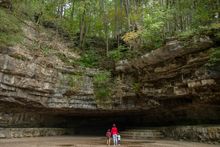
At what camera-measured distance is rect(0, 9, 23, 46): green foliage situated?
1394 centimetres

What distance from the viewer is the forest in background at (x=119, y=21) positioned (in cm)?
1698

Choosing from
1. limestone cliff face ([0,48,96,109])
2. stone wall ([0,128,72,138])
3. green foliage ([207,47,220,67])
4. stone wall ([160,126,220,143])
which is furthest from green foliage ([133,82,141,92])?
stone wall ([0,128,72,138])

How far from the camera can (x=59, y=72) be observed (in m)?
16.5

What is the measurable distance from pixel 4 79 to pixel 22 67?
132 centimetres

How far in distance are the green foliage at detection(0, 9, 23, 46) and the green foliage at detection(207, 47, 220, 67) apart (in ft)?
39.5

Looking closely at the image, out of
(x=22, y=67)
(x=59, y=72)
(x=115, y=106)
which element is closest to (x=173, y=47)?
(x=115, y=106)

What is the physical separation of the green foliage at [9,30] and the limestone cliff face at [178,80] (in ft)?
25.4

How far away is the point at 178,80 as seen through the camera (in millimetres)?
15367

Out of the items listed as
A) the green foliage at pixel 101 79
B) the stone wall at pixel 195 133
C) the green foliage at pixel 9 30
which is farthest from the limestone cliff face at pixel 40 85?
the stone wall at pixel 195 133

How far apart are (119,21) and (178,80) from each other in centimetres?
1093

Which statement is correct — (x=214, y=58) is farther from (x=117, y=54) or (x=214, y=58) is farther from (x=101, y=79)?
(x=101, y=79)

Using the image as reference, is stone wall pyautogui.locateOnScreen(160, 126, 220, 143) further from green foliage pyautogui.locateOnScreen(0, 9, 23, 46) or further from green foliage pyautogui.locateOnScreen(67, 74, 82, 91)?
green foliage pyautogui.locateOnScreen(0, 9, 23, 46)

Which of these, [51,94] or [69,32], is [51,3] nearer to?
[69,32]

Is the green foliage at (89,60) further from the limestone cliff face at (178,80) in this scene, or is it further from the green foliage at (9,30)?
the green foliage at (9,30)
